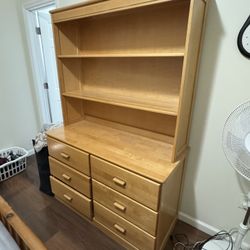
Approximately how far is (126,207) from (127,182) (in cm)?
22

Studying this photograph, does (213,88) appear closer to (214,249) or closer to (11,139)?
(214,249)

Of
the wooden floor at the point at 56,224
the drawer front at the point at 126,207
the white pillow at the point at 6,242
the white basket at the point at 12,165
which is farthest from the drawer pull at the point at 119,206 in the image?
the white basket at the point at 12,165

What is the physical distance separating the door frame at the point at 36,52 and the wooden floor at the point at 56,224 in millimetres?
1169

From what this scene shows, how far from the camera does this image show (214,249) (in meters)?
1.36

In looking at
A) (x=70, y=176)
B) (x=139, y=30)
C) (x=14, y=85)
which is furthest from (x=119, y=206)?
(x=14, y=85)

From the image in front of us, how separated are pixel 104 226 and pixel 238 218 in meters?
1.09

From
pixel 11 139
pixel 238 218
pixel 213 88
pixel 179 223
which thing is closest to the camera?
pixel 213 88

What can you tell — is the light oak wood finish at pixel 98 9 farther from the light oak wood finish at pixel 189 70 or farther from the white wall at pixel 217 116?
the white wall at pixel 217 116

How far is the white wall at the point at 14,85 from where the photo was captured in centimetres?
229

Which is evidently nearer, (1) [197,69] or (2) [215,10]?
(2) [215,10]

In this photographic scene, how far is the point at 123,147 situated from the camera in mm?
1498

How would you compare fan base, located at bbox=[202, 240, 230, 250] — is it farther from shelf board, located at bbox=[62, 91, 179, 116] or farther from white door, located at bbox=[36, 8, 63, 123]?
white door, located at bbox=[36, 8, 63, 123]

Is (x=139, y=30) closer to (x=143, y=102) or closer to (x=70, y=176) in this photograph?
(x=143, y=102)

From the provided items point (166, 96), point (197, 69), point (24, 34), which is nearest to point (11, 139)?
point (24, 34)
